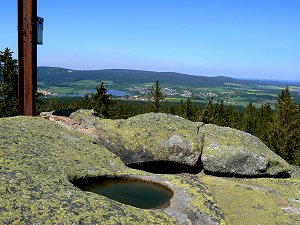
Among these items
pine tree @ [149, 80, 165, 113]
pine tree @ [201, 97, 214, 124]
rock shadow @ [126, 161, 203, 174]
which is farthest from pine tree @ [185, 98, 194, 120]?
rock shadow @ [126, 161, 203, 174]

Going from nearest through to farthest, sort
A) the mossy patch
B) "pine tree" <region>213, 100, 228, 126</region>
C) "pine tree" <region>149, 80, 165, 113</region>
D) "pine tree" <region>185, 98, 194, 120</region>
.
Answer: the mossy patch, "pine tree" <region>149, 80, 165, 113</region>, "pine tree" <region>213, 100, 228, 126</region>, "pine tree" <region>185, 98, 194, 120</region>

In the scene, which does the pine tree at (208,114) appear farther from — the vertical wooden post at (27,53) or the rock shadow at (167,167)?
the vertical wooden post at (27,53)

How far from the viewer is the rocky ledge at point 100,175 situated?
888cm

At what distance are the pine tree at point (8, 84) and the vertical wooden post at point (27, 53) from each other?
31505 millimetres

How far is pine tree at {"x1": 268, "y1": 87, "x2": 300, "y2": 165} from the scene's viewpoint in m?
48.1

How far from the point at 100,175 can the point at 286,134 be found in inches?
1657

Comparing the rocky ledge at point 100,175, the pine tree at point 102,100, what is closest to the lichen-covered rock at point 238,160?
the rocky ledge at point 100,175

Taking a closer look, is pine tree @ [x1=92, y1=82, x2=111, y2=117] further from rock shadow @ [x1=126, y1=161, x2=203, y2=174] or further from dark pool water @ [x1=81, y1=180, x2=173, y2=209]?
dark pool water @ [x1=81, y1=180, x2=173, y2=209]

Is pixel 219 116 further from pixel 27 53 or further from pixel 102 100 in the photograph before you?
pixel 27 53

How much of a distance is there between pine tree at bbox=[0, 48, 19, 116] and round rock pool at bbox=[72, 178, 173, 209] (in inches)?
1519

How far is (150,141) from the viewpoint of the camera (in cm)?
1734

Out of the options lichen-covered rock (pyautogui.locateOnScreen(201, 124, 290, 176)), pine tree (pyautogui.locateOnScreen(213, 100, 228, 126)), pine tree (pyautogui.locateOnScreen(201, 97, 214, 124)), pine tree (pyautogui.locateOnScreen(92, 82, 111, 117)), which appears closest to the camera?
lichen-covered rock (pyautogui.locateOnScreen(201, 124, 290, 176))

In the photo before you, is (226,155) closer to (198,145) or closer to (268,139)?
(198,145)

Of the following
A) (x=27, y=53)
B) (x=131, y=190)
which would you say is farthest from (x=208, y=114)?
(x=131, y=190)
